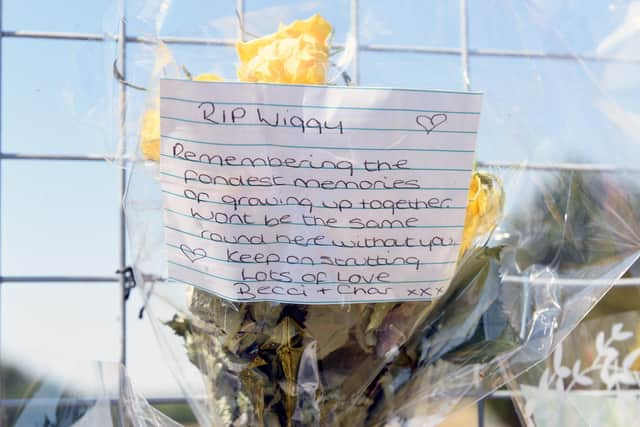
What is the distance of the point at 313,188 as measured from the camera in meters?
0.34

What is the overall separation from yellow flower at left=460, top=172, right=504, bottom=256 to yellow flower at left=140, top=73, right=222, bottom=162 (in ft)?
0.49

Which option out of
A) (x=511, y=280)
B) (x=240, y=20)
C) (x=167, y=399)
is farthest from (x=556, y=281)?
(x=167, y=399)

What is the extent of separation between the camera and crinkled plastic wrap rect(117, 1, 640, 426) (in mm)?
366

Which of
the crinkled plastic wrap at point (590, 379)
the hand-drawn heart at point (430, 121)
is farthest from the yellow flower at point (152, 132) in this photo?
the crinkled plastic wrap at point (590, 379)

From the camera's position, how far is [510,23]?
396mm

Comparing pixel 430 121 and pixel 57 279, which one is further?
pixel 57 279

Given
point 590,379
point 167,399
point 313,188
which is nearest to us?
point 313,188

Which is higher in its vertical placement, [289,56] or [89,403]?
[289,56]

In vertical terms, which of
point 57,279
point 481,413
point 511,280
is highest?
point 511,280

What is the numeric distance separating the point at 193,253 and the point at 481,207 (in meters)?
0.16

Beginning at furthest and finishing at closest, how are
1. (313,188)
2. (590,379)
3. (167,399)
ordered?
(167,399)
(590,379)
(313,188)

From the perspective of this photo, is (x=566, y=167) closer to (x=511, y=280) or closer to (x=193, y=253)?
(x=511, y=280)

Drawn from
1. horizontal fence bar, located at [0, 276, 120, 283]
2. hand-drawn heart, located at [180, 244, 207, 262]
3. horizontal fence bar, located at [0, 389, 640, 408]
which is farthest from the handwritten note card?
horizontal fence bar, located at [0, 276, 120, 283]

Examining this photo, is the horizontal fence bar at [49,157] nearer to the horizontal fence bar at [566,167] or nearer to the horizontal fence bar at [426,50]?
the horizontal fence bar at [426,50]
